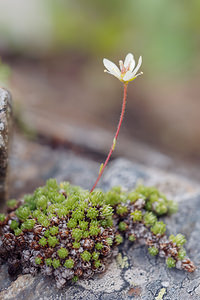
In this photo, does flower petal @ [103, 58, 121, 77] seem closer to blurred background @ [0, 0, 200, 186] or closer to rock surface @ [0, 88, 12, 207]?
rock surface @ [0, 88, 12, 207]

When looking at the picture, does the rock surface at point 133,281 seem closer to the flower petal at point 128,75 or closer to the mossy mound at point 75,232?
the mossy mound at point 75,232

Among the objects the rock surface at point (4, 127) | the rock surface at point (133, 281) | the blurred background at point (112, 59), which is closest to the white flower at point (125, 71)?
the rock surface at point (4, 127)

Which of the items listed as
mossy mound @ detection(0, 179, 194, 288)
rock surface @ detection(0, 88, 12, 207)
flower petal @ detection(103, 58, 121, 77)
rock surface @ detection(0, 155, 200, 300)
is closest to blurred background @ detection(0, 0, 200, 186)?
rock surface @ detection(0, 155, 200, 300)

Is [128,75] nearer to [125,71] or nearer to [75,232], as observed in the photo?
[125,71]

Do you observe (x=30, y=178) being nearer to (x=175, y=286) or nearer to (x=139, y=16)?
(x=175, y=286)

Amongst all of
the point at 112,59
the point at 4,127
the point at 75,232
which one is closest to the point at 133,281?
the point at 75,232

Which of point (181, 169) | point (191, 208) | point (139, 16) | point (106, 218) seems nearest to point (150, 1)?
point (139, 16)
